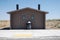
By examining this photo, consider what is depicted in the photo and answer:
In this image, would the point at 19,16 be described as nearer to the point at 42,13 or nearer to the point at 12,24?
the point at 12,24

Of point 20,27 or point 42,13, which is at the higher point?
point 42,13

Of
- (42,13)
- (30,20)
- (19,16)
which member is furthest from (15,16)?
(42,13)

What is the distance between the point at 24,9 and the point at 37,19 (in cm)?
266

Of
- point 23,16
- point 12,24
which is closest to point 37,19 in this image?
point 23,16

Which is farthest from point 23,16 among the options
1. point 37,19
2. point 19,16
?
point 37,19

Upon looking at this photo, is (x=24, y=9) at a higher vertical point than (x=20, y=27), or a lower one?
higher

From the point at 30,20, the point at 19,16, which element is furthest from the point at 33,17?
the point at 19,16

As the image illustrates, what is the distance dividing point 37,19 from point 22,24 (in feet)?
8.43

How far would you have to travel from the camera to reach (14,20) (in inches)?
1024

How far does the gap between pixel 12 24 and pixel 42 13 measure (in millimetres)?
5205

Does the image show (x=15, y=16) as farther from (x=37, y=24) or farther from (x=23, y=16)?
(x=37, y=24)

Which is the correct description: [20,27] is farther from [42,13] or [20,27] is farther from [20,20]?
[42,13]

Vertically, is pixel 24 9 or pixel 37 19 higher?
pixel 24 9

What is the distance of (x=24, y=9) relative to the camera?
25.8 m
